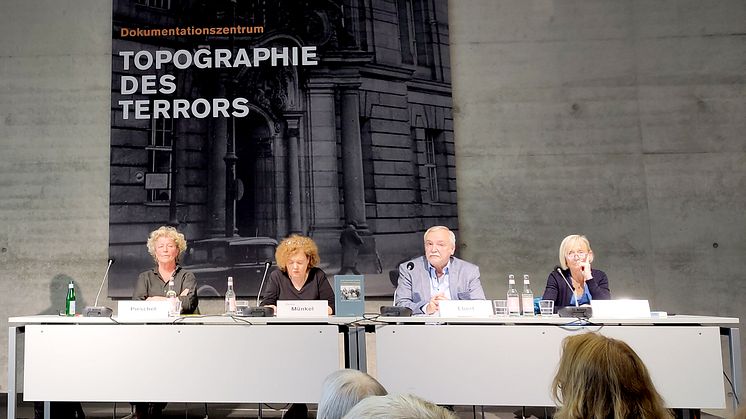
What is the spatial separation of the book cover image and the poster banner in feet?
4.41

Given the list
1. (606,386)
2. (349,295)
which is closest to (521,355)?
(349,295)

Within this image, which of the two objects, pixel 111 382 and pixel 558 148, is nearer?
pixel 111 382

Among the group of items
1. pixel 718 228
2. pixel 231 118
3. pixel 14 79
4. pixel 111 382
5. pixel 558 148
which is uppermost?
pixel 14 79

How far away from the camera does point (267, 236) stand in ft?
13.9

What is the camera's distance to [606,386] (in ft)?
3.56

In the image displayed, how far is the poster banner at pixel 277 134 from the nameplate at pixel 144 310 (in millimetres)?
1412

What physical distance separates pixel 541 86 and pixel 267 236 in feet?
7.65

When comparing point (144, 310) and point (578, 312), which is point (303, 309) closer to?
point (144, 310)

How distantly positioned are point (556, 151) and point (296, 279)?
217 cm

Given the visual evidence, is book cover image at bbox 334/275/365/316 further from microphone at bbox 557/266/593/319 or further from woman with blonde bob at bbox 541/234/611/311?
woman with blonde bob at bbox 541/234/611/311

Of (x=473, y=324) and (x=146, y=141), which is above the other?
(x=146, y=141)

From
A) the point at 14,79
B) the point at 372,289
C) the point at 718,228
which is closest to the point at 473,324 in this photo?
the point at 372,289

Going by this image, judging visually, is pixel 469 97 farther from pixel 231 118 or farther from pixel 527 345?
pixel 527 345

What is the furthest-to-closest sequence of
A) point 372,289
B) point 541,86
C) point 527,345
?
point 541,86 → point 372,289 → point 527,345
